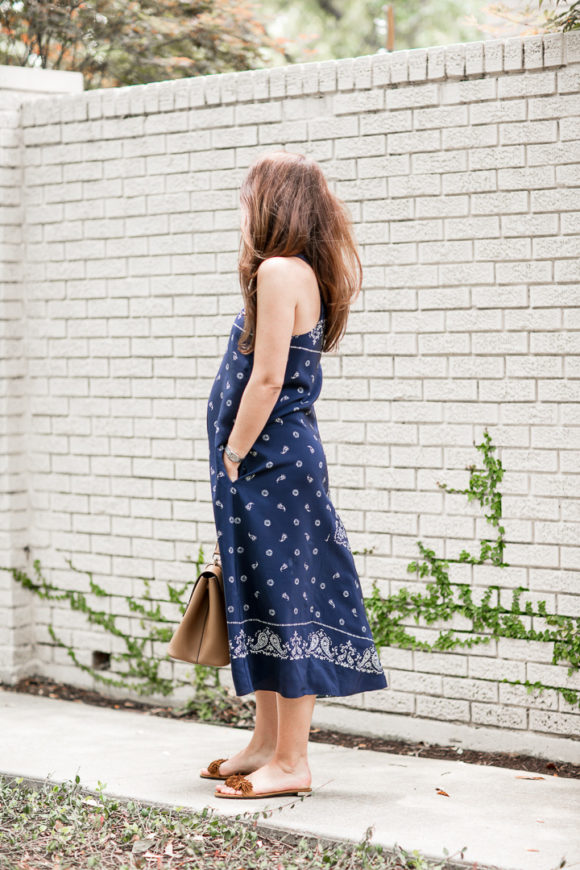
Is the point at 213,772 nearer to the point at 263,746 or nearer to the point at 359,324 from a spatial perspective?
the point at 263,746

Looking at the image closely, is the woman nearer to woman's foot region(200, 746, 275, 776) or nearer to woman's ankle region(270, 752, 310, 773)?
woman's ankle region(270, 752, 310, 773)

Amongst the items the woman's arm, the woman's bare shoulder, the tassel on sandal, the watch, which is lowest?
the tassel on sandal

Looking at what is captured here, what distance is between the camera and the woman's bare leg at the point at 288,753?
3.50 m

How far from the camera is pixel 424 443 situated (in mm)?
4352

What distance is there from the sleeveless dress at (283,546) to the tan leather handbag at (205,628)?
6cm

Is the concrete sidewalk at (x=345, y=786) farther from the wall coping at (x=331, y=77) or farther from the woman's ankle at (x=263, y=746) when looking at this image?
the wall coping at (x=331, y=77)

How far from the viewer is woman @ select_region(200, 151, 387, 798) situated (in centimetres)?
341

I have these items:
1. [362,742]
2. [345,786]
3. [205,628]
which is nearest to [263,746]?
[345,786]

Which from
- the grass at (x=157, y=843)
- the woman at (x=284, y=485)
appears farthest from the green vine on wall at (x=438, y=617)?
the grass at (x=157, y=843)

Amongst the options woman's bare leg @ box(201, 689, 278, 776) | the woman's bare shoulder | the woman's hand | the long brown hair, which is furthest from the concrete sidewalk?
the woman's bare shoulder

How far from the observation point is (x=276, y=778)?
3.51 m

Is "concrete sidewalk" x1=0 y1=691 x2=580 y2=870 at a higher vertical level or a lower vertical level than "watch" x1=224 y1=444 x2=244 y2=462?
lower

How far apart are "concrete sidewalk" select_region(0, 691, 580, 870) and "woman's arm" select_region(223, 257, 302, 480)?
1210 millimetres

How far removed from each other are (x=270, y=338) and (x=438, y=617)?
1.57 meters
